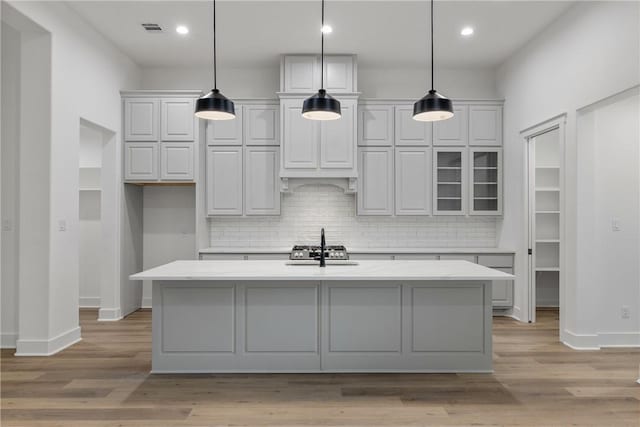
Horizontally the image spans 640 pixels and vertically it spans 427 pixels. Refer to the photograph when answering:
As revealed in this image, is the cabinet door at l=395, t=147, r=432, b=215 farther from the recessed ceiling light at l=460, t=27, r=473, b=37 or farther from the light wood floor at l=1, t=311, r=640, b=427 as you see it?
the light wood floor at l=1, t=311, r=640, b=427

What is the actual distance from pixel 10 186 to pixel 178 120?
202 cm

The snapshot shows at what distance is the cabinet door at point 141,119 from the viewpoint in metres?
5.59

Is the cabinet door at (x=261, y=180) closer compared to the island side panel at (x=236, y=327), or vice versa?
the island side panel at (x=236, y=327)

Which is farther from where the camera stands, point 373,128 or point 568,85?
point 373,128

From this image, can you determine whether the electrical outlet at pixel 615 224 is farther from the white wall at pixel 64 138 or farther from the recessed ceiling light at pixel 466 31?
the white wall at pixel 64 138

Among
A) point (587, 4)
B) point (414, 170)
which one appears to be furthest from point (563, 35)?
point (414, 170)

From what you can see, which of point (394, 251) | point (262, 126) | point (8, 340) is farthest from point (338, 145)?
point (8, 340)

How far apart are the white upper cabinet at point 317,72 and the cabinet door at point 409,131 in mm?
724

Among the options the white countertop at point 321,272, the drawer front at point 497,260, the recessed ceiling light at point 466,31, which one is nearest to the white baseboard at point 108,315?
the white countertop at point 321,272

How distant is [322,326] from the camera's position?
349 cm

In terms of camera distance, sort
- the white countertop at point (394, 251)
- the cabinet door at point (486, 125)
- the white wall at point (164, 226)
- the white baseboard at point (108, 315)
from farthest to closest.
Answer: 1. the white wall at point (164, 226)
2. the cabinet door at point (486, 125)
3. the white countertop at point (394, 251)
4. the white baseboard at point (108, 315)

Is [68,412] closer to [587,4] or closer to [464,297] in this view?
[464,297]

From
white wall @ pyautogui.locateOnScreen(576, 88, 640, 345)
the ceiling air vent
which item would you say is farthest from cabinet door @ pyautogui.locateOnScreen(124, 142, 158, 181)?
white wall @ pyautogui.locateOnScreen(576, 88, 640, 345)

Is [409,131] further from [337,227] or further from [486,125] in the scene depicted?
[337,227]
